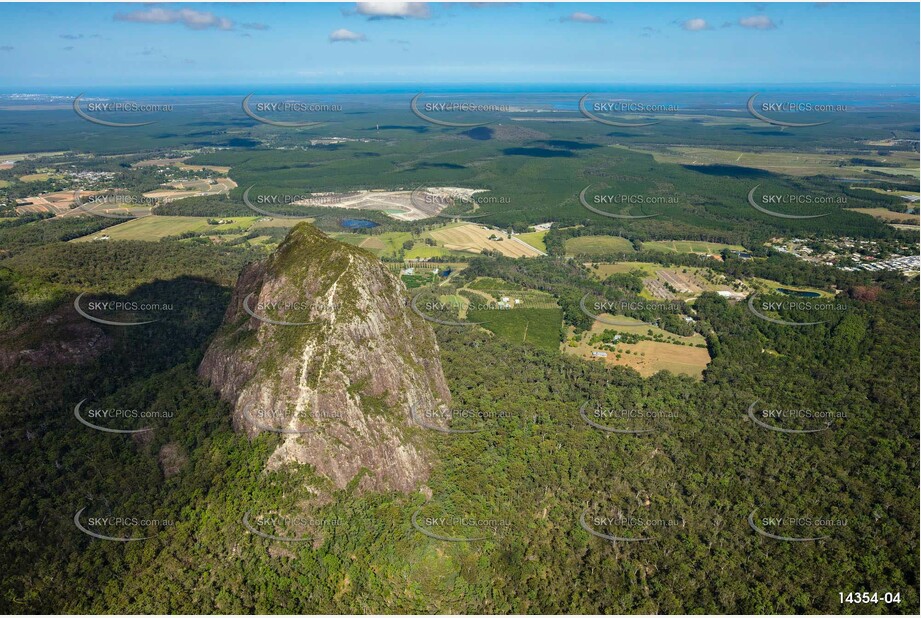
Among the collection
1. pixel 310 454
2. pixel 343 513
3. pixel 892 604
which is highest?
pixel 310 454

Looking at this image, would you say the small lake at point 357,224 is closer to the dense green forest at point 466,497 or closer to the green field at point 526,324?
the green field at point 526,324

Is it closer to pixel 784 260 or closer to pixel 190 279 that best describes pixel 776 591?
pixel 190 279

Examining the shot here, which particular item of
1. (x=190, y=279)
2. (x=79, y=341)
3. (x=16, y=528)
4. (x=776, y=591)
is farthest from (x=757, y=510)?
(x=190, y=279)

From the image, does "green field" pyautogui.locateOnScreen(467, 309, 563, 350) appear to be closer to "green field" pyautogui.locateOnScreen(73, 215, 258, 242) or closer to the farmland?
the farmland

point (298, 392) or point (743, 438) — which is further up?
point (298, 392)

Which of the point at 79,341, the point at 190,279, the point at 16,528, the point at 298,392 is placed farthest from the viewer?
the point at 190,279
